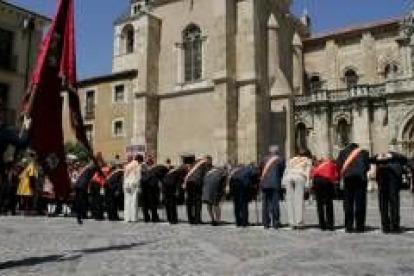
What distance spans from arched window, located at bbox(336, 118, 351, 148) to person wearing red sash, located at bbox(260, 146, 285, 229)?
2565cm

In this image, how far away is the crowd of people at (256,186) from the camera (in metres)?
10.2

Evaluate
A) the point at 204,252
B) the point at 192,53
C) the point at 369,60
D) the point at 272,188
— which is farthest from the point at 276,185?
the point at 369,60

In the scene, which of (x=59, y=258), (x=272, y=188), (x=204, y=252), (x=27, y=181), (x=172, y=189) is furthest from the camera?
(x=27, y=181)

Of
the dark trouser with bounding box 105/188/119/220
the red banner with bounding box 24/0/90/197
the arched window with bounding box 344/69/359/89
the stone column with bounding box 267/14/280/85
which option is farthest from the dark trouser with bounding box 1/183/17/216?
the arched window with bounding box 344/69/359/89

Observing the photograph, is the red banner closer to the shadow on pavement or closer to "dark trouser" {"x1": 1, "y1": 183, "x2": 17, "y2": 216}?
the shadow on pavement

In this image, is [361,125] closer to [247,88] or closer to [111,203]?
[247,88]

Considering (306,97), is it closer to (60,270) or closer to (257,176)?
(257,176)

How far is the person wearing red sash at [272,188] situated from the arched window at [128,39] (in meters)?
49.3

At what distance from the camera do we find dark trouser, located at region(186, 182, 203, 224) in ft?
42.4

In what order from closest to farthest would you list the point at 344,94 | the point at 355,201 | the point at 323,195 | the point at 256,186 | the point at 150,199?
the point at 355,201 < the point at 323,195 < the point at 256,186 < the point at 150,199 < the point at 344,94

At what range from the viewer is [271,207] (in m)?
11.4

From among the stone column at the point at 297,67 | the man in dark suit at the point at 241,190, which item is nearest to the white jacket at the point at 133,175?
the man in dark suit at the point at 241,190

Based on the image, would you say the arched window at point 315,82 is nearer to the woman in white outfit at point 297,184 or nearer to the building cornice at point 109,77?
the building cornice at point 109,77

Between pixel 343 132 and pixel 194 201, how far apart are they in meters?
25.1
